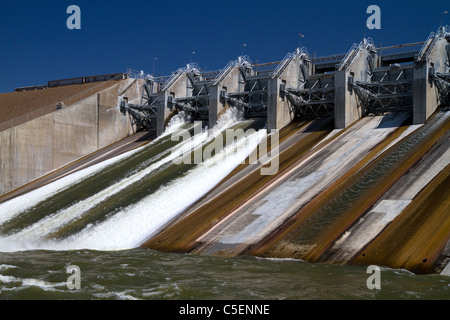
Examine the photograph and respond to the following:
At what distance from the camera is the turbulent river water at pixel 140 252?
1155 cm

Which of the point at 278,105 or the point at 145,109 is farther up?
the point at 145,109

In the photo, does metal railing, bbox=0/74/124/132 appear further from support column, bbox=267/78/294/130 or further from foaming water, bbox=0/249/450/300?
foaming water, bbox=0/249/450/300

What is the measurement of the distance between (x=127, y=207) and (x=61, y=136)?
12.8m

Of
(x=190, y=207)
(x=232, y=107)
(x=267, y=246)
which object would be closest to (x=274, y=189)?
(x=190, y=207)

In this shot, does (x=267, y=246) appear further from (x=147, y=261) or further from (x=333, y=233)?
(x=147, y=261)

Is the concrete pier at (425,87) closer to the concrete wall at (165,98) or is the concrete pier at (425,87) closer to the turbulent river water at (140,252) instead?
the turbulent river water at (140,252)

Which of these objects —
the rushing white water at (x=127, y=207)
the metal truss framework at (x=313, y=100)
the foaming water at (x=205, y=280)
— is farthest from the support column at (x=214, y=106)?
the foaming water at (x=205, y=280)

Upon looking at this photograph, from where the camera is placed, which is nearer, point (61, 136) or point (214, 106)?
point (214, 106)

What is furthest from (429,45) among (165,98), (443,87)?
(165,98)

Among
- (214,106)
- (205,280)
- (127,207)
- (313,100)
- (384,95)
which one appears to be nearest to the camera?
(205,280)

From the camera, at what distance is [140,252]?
17422 millimetres

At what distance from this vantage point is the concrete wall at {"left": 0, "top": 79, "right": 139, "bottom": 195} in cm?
2952

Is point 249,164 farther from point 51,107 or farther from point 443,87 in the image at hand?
point 51,107

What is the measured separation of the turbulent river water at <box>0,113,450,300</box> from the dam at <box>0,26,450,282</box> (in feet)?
0.44
